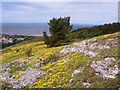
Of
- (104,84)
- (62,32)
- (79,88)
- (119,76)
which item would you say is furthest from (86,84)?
(62,32)

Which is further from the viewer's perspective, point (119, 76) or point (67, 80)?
point (67, 80)

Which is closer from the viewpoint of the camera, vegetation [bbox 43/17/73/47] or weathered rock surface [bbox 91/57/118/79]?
weathered rock surface [bbox 91/57/118/79]

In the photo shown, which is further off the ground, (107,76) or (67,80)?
(107,76)

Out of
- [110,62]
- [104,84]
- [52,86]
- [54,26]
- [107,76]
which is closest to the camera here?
[104,84]

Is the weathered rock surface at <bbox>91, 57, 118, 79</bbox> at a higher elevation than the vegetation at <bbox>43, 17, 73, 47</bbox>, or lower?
lower

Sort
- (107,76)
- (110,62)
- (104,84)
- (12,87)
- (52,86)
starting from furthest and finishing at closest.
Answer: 1. (12,87)
2. (110,62)
3. (52,86)
4. (107,76)
5. (104,84)

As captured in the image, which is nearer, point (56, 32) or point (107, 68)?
point (107, 68)

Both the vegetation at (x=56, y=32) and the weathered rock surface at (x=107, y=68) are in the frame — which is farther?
the vegetation at (x=56, y=32)

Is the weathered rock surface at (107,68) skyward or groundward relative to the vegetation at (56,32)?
groundward

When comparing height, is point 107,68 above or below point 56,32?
below

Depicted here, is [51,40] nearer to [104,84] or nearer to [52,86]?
[52,86]

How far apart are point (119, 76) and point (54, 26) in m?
26.5

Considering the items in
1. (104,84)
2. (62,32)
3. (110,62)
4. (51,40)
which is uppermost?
(62,32)

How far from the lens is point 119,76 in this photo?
713 centimetres
